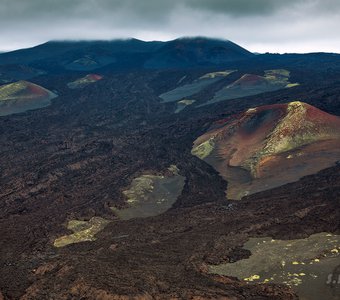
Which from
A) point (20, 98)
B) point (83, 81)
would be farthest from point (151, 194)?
point (83, 81)

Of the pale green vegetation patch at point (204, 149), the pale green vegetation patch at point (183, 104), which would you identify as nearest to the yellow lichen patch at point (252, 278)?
the pale green vegetation patch at point (204, 149)

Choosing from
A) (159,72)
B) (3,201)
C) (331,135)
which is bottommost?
(3,201)

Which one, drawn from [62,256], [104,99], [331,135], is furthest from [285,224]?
[104,99]

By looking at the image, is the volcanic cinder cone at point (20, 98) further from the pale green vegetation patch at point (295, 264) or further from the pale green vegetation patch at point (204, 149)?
the pale green vegetation patch at point (295, 264)

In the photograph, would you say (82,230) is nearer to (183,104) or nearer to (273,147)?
(273,147)

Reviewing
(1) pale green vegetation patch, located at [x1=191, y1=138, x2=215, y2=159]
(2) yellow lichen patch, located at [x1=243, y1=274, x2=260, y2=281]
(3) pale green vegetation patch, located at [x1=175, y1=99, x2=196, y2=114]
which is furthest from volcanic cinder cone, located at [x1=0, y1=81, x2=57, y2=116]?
(2) yellow lichen patch, located at [x1=243, y1=274, x2=260, y2=281]

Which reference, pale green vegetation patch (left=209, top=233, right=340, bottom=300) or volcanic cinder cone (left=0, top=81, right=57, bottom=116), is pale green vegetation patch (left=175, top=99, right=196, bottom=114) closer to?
volcanic cinder cone (left=0, top=81, right=57, bottom=116)

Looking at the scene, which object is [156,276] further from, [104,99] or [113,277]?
[104,99]
